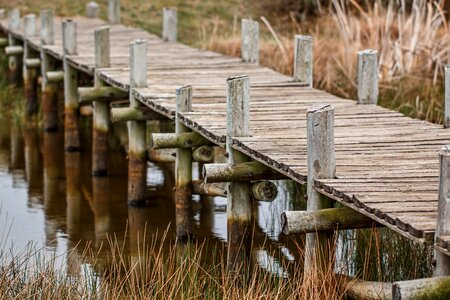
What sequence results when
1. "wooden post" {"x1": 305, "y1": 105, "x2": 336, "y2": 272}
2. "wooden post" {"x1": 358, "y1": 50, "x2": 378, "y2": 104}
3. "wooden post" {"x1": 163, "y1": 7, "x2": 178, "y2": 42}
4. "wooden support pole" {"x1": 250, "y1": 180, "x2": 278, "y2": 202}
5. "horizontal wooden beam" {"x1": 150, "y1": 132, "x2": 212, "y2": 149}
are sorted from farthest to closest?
"wooden post" {"x1": 163, "y1": 7, "x2": 178, "y2": 42} < "wooden post" {"x1": 358, "y1": 50, "x2": 378, "y2": 104} < "horizontal wooden beam" {"x1": 150, "y1": 132, "x2": 212, "y2": 149} < "wooden support pole" {"x1": 250, "y1": 180, "x2": 278, "y2": 202} < "wooden post" {"x1": 305, "y1": 105, "x2": 336, "y2": 272}

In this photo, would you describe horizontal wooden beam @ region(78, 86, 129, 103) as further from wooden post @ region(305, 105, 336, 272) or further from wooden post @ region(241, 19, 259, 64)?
wooden post @ region(305, 105, 336, 272)

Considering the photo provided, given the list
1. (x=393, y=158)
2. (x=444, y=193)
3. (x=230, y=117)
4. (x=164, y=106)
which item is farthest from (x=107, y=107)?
(x=444, y=193)

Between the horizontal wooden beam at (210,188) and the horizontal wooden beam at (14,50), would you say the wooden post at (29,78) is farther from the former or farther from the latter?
the horizontal wooden beam at (210,188)

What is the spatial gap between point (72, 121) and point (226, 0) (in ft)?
35.9

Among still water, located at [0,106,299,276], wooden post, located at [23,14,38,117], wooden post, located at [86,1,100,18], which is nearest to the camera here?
still water, located at [0,106,299,276]

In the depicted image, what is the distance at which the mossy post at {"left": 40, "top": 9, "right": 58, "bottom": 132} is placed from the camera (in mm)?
17641

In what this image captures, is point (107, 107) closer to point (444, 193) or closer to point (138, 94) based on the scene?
point (138, 94)

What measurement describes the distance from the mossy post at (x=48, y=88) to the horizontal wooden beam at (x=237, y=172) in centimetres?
828

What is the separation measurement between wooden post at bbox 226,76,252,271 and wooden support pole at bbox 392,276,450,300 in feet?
10.9

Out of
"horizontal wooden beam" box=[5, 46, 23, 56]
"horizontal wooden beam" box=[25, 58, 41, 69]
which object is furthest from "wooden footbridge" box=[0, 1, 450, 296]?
"horizontal wooden beam" box=[5, 46, 23, 56]

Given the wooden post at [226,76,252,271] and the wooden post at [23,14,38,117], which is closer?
the wooden post at [226,76,252,271]

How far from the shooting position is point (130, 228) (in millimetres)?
12469

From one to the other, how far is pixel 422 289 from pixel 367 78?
5.24 m

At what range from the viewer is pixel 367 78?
11523 millimetres
